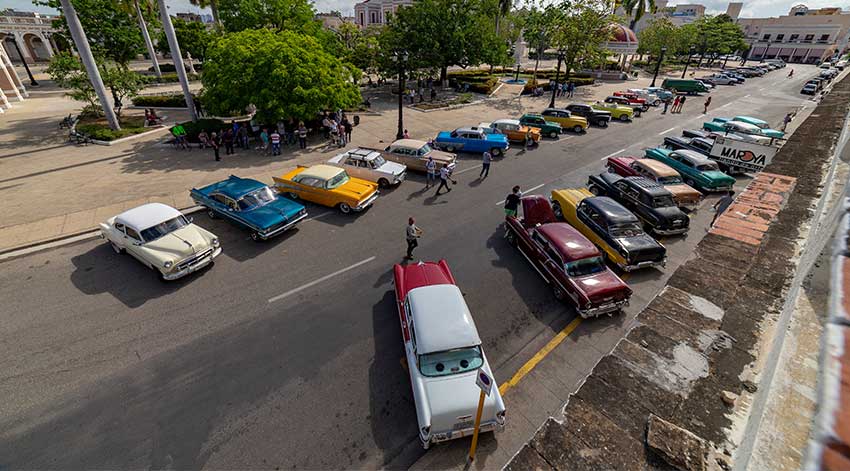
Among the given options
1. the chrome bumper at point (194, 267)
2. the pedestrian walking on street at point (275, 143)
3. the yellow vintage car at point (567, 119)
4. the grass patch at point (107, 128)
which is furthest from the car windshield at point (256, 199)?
the yellow vintage car at point (567, 119)

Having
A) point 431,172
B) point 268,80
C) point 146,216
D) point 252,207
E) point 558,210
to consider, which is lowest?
point 558,210

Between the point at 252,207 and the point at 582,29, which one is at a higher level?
the point at 582,29

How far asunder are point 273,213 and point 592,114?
26.7 metres

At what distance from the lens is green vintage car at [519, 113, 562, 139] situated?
25.8 metres

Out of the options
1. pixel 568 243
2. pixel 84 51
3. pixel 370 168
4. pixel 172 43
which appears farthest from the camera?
pixel 172 43

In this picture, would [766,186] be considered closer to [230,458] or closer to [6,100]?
[230,458]

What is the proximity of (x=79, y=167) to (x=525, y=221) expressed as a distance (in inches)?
886

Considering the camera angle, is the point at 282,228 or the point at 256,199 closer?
the point at 282,228

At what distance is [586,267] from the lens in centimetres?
1023

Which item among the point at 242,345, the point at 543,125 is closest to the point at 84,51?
the point at 242,345

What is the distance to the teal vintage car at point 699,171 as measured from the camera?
666 inches

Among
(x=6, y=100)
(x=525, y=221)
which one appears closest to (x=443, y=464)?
(x=525, y=221)

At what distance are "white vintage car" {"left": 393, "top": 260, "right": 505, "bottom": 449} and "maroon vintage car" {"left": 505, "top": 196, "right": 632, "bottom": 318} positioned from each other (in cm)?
372

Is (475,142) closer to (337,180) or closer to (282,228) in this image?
(337,180)
